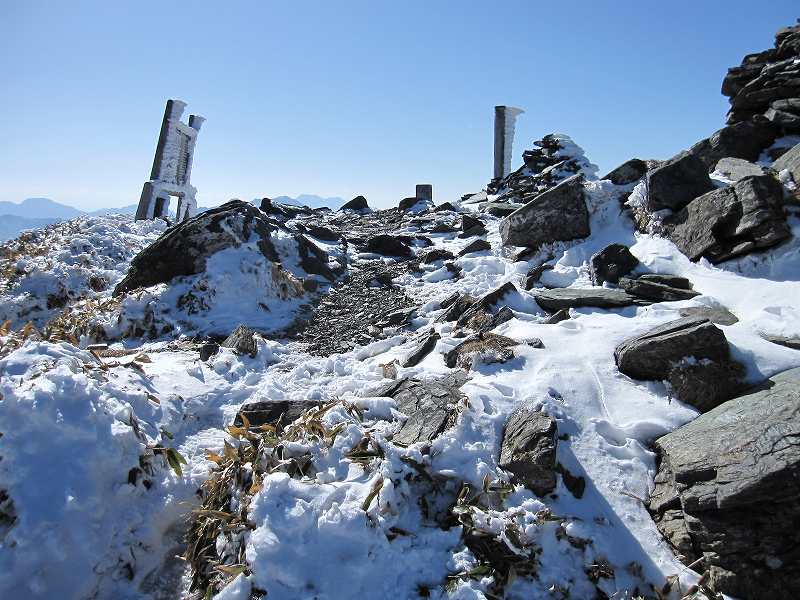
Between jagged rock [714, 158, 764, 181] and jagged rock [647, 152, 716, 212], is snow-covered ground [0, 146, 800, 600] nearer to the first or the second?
jagged rock [647, 152, 716, 212]

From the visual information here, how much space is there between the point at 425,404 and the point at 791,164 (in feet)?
23.2

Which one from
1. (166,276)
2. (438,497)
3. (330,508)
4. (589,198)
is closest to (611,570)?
(438,497)

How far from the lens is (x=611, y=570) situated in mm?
3174

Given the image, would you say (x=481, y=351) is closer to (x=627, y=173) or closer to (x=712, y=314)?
(x=712, y=314)

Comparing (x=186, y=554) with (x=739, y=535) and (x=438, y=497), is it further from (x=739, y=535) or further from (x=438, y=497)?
(x=739, y=535)

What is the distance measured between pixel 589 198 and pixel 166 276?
8164mm

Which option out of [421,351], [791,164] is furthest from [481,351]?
[791,164]

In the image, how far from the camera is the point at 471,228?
13.8m

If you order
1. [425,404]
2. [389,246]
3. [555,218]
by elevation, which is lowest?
[425,404]

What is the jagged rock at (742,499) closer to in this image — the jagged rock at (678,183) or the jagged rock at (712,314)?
the jagged rock at (712,314)

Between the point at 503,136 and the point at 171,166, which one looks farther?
Result: the point at 503,136

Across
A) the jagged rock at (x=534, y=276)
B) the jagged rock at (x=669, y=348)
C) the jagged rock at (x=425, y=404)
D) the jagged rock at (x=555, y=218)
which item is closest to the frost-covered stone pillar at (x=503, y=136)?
the jagged rock at (x=555, y=218)

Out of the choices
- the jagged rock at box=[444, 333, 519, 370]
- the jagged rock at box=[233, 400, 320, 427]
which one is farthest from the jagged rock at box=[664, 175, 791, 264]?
the jagged rock at box=[233, 400, 320, 427]

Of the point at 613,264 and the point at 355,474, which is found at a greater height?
the point at 613,264
